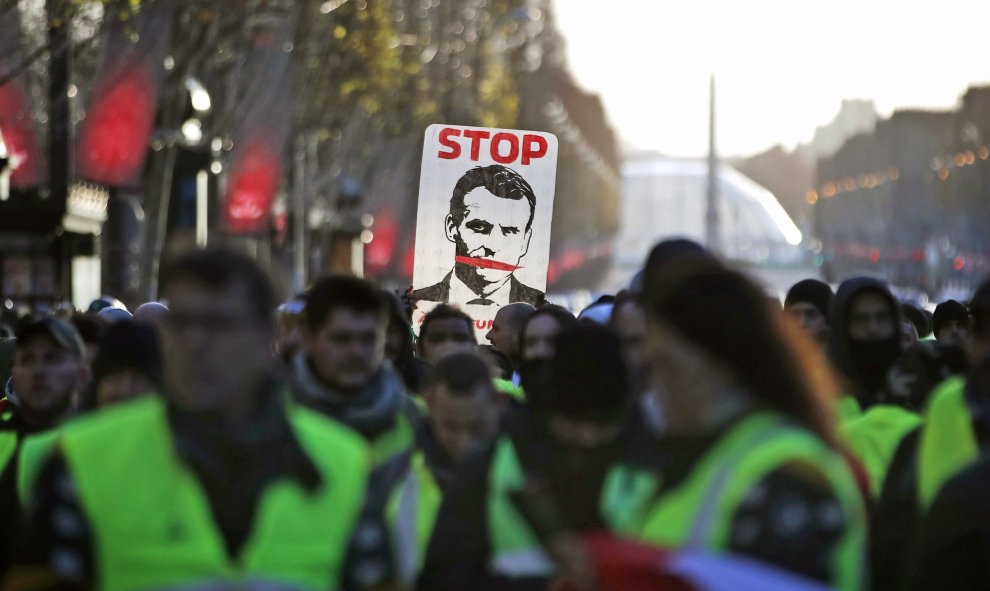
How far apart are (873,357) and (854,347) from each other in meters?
0.09

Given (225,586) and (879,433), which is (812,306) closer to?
(879,433)

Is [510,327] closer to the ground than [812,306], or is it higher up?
closer to the ground

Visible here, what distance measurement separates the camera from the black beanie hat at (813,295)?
32.2ft

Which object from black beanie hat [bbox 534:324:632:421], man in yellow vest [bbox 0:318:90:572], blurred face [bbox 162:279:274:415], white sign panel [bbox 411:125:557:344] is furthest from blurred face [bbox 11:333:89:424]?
white sign panel [bbox 411:125:557:344]

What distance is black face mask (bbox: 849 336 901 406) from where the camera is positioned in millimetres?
7852

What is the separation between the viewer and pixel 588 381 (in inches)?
192

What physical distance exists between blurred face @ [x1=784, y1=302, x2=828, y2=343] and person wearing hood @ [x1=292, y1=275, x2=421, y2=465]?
12.2ft

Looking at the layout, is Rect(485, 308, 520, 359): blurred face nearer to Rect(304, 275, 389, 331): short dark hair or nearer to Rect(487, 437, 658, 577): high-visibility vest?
Rect(304, 275, 389, 331): short dark hair

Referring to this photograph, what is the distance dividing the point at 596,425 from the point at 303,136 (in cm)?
3441

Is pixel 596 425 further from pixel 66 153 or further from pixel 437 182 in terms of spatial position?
pixel 66 153

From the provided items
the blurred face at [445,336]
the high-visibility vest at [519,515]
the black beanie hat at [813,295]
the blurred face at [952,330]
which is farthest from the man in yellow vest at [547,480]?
the blurred face at [952,330]

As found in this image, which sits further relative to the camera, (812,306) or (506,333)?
(506,333)

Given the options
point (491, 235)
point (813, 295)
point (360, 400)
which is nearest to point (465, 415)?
point (360, 400)

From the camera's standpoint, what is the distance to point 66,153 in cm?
2364
